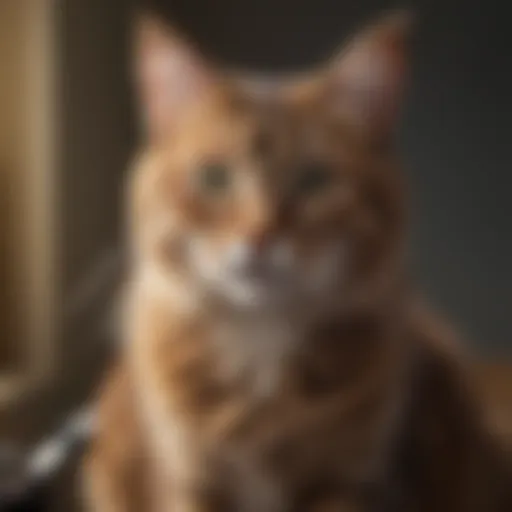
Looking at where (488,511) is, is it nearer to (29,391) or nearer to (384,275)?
(384,275)

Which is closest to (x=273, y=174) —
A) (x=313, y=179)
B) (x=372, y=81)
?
(x=313, y=179)

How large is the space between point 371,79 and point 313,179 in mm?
119

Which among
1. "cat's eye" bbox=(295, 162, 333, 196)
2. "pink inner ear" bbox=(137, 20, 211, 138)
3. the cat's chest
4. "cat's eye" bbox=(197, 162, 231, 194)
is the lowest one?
the cat's chest

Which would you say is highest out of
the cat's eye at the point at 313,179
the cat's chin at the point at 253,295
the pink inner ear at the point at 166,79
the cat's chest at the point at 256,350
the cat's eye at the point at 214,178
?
the pink inner ear at the point at 166,79

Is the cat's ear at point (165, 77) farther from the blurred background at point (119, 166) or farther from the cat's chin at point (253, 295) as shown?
the cat's chin at point (253, 295)

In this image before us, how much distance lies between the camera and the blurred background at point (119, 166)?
1.01 meters

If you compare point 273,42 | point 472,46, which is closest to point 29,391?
point 273,42

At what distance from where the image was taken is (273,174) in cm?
95

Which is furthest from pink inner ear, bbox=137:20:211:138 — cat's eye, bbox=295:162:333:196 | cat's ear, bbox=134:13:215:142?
cat's eye, bbox=295:162:333:196

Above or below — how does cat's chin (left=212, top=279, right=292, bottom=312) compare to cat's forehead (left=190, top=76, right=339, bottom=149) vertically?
below

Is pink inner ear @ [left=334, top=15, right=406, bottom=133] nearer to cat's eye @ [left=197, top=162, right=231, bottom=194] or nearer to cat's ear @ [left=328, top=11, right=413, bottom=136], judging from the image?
cat's ear @ [left=328, top=11, right=413, bottom=136]

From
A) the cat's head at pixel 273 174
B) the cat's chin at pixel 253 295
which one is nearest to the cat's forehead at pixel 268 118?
the cat's head at pixel 273 174

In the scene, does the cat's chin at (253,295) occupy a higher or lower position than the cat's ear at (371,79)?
lower

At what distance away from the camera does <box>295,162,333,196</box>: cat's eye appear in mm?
959
